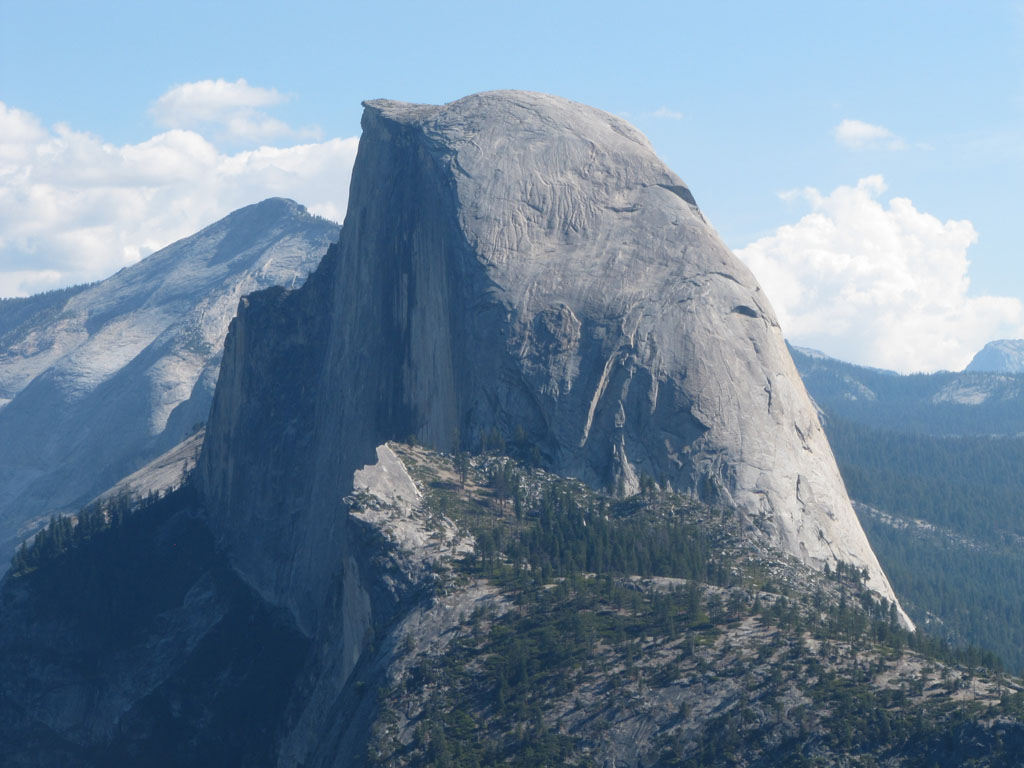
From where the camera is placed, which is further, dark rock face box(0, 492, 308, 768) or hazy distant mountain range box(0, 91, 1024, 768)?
dark rock face box(0, 492, 308, 768)

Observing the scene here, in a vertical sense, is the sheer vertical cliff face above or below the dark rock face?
above

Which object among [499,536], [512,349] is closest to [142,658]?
[512,349]

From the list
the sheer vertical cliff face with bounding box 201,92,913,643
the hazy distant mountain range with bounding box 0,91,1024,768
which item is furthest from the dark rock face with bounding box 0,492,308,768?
the sheer vertical cliff face with bounding box 201,92,913,643

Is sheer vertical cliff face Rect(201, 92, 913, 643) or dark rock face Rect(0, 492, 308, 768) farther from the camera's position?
dark rock face Rect(0, 492, 308, 768)

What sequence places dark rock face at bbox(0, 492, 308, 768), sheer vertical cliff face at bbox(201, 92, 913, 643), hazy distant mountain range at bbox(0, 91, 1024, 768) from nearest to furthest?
1. hazy distant mountain range at bbox(0, 91, 1024, 768)
2. sheer vertical cliff face at bbox(201, 92, 913, 643)
3. dark rock face at bbox(0, 492, 308, 768)

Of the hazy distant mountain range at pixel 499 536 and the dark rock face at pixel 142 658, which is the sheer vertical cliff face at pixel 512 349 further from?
the dark rock face at pixel 142 658

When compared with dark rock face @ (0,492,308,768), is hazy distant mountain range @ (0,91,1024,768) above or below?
above

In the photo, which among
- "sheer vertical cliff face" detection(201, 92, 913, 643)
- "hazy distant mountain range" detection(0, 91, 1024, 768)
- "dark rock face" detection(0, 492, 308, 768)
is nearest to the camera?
"hazy distant mountain range" detection(0, 91, 1024, 768)

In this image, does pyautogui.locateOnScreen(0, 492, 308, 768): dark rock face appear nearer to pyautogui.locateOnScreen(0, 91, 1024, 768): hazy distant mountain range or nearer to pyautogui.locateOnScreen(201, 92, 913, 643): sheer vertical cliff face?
pyautogui.locateOnScreen(0, 91, 1024, 768): hazy distant mountain range

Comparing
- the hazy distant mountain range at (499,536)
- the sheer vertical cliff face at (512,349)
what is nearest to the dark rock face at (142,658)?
the hazy distant mountain range at (499,536)

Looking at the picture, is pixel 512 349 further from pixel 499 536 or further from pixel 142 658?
pixel 142 658
